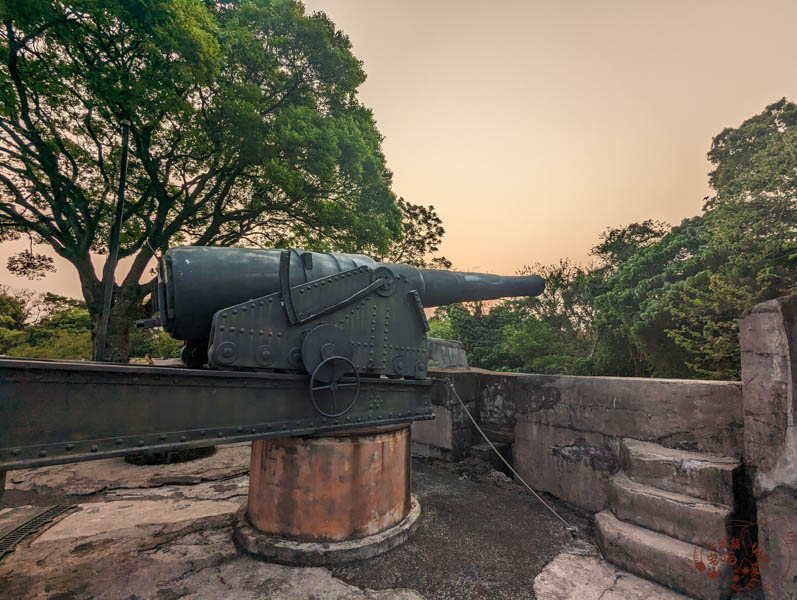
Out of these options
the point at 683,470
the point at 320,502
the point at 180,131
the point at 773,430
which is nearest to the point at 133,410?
the point at 320,502

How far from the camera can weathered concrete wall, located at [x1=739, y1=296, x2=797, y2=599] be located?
2.45 m

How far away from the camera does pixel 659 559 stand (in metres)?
2.77

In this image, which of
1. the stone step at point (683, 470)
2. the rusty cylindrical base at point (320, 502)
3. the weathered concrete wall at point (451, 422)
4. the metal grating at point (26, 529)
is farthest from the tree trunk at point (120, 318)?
the stone step at point (683, 470)

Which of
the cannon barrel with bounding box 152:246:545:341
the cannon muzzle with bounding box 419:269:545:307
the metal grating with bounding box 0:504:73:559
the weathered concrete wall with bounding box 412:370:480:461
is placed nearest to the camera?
the cannon barrel with bounding box 152:246:545:341

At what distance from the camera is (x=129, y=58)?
7.23 metres

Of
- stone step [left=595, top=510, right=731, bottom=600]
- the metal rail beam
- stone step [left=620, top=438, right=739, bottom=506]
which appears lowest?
stone step [left=595, top=510, right=731, bottom=600]

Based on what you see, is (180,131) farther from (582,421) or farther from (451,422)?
(582,421)

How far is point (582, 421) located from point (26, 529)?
5996 mm

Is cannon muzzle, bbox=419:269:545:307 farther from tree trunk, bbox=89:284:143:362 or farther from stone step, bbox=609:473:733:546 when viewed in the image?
tree trunk, bbox=89:284:143:362

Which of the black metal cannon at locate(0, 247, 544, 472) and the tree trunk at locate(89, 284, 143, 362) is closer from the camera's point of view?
the black metal cannon at locate(0, 247, 544, 472)

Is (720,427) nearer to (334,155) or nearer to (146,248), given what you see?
(334,155)

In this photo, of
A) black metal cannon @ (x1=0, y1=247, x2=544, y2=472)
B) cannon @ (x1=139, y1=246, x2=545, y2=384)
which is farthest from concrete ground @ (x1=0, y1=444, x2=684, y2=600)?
cannon @ (x1=139, y1=246, x2=545, y2=384)

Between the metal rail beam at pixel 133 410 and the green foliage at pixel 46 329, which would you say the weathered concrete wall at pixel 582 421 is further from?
the green foliage at pixel 46 329

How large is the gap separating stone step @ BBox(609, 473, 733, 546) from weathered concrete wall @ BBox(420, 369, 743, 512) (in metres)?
0.65
